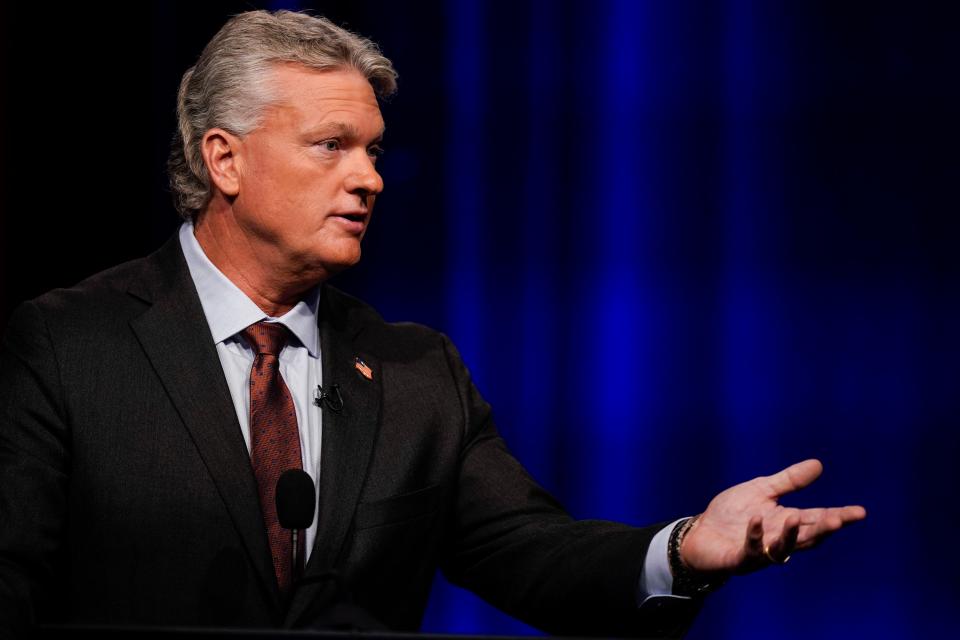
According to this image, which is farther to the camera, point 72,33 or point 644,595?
point 72,33

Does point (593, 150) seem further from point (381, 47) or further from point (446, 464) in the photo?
point (446, 464)

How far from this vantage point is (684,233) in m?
3.00

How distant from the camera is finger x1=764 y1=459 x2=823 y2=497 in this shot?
1.66 meters

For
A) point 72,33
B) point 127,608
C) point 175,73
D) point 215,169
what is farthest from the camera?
point 175,73

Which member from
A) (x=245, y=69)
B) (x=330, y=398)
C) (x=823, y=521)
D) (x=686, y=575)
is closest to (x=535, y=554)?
(x=686, y=575)

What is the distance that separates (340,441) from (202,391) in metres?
→ 0.24

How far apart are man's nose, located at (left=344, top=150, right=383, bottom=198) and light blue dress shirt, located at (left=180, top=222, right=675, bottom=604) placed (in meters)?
0.23

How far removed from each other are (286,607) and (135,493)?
290 mm

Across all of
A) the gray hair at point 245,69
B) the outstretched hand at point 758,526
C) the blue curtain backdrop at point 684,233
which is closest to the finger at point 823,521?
the outstretched hand at point 758,526

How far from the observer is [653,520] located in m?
2.99

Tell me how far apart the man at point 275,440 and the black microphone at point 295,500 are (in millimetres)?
274

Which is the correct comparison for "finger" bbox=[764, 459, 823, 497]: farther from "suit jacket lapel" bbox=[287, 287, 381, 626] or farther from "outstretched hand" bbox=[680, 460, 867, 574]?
"suit jacket lapel" bbox=[287, 287, 381, 626]

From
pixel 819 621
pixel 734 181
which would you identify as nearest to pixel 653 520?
pixel 819 621

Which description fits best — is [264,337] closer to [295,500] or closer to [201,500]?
[201,500]
